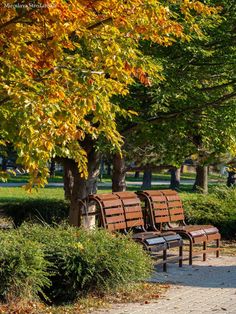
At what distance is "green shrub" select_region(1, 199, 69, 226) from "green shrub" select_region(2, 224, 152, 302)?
8.27 metres

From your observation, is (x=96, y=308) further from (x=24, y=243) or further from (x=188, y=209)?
(x=188, y=209)

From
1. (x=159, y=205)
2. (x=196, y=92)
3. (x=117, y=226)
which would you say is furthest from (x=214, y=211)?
(x=117, y=226)

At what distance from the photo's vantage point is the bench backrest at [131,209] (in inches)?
432

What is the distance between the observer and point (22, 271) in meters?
7.21

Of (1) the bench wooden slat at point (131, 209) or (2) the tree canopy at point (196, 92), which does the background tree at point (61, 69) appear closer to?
(1) the bench wooden slat at point (131, 209)

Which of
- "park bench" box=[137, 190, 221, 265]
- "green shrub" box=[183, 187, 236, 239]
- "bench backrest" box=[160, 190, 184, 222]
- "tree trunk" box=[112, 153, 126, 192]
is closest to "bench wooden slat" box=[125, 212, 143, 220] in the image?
"park bench" box=[137, 190, 221, 265]

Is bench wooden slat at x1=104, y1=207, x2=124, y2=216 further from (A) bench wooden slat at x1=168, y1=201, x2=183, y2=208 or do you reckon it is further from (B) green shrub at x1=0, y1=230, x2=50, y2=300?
(B) green shrub at x1=0, y1=230, x2=50, y2=300

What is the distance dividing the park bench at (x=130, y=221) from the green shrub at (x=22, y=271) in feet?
8.69

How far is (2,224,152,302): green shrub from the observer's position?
780 cm

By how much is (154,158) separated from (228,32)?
22.9ft

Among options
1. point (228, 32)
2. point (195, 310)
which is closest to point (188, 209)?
point (228, 32)

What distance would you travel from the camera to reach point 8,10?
700 cm

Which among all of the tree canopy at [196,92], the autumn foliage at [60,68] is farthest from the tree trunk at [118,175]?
the autumn foliage at [60,68]

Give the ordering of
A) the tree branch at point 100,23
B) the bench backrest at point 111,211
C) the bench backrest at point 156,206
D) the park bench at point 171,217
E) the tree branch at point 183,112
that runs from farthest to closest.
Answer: the tree branch at point 183,112 < the bench backrest at point 156,206 < the park bench at point 171,217 < the bench backrest at point 111,211 < the tree branch at point 100,23
